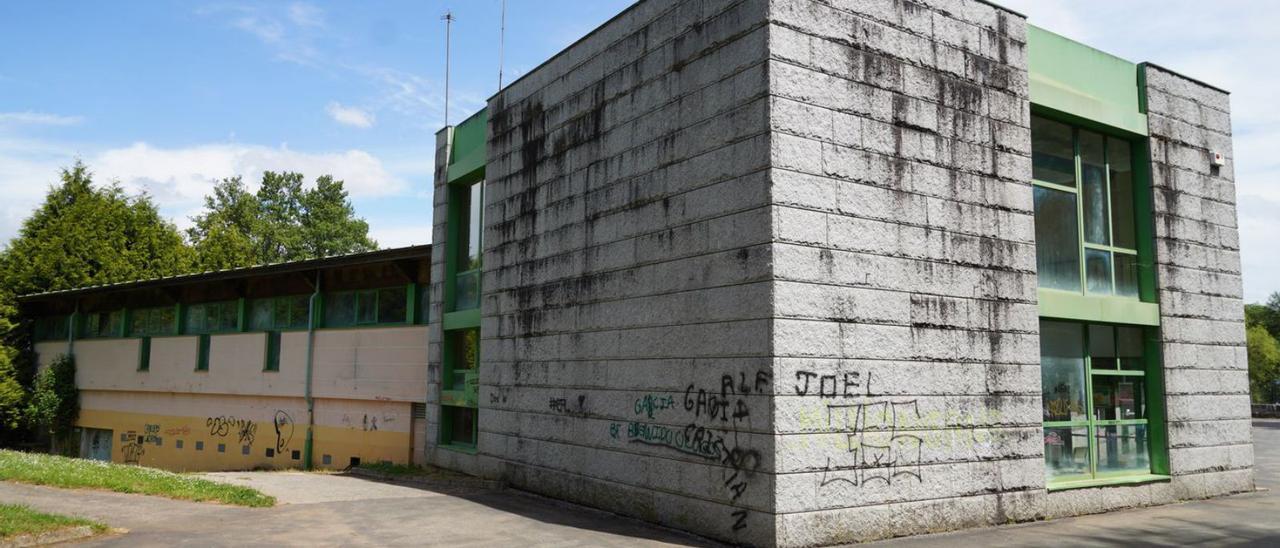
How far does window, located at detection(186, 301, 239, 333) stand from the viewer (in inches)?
925

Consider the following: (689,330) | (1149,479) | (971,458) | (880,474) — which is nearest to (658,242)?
(689,330)

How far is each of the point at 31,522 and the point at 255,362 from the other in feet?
44.5

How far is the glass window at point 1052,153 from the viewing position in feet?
39.4

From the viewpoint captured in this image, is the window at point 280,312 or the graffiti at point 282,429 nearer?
the graffiti at point 282,429

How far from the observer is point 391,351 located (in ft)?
60.6

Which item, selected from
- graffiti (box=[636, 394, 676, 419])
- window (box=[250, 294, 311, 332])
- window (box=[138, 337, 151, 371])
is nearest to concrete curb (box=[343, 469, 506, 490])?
graffiti (box=[636, 394, 676, 419])

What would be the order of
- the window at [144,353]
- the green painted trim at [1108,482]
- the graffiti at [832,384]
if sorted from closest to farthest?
the graffiti at [832,384] < the green painted trim at [1108,482] < the window at [144,353]

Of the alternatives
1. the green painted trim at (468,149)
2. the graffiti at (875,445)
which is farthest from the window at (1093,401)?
the green painted trim at (468,149)

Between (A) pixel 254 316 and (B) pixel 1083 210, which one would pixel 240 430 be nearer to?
(A) pixel 254 316

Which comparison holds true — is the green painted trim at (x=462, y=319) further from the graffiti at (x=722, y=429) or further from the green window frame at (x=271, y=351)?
the green window frame at (x=271, y=351)

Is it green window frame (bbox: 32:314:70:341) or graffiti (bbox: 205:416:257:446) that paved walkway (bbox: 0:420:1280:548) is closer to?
graffiti (bbox: 205:416:257:446)

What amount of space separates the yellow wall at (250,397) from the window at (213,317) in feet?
1.16

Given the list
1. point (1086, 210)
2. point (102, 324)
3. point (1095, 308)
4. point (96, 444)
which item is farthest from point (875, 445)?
point (96, 444)

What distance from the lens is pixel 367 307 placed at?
19.4m
